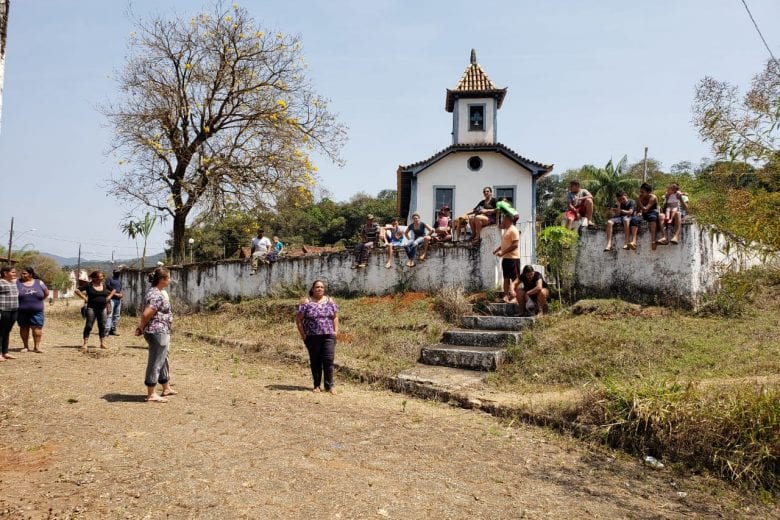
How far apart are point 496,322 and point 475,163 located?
51.5 feet

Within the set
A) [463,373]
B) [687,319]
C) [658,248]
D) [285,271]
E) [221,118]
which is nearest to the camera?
[463,373]

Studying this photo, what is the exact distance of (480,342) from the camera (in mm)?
9094

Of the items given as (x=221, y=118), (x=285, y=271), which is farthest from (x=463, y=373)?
(x=221, y=118)

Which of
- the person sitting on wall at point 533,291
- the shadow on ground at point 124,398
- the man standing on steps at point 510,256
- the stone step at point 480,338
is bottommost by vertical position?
the shadow on ground at point 124,398

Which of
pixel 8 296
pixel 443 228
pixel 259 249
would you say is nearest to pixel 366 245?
pixel 443 228

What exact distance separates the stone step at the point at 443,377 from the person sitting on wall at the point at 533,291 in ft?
7.00

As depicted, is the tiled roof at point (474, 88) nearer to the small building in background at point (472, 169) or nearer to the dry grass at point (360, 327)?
the small building in background at point (472, 169)

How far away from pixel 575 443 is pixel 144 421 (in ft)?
14.3

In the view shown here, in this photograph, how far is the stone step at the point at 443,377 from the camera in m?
7.61

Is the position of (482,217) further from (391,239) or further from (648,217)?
(648,217)

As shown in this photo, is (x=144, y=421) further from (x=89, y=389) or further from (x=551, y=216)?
(x=551, y=216)

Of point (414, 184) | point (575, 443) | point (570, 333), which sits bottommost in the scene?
point (575, 443)

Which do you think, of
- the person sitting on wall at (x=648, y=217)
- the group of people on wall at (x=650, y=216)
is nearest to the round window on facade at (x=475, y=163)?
the group of people on wall at (x=650, y=216)

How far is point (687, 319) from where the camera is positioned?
355 inches
